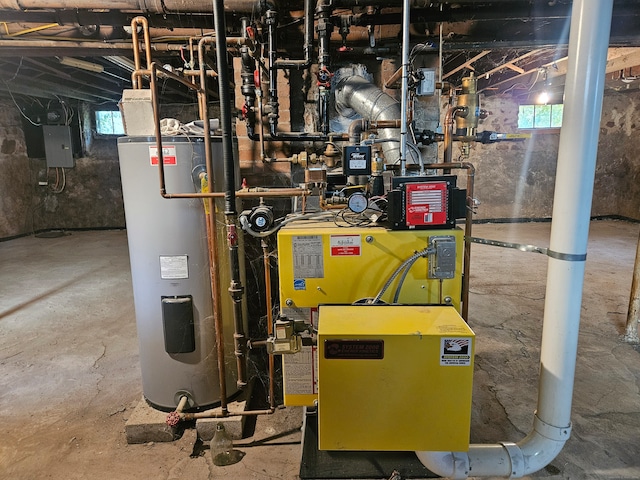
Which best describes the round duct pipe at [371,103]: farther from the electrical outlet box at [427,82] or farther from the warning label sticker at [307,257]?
the warning label sticker at [307,257]

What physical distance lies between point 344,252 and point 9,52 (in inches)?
122

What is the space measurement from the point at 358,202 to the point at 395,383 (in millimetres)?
639

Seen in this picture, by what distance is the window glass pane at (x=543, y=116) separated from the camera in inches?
284

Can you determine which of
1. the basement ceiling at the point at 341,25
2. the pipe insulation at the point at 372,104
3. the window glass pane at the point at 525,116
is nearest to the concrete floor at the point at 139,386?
the pipe insulation at the point at 372,104

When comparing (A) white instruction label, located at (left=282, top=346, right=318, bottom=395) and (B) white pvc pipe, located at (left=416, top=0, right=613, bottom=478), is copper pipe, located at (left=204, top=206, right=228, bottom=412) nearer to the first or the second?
(A) white instruction label, located at (left=282, top=346, right=318, bottom=395)

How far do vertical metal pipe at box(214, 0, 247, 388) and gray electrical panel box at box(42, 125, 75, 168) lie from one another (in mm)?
6597

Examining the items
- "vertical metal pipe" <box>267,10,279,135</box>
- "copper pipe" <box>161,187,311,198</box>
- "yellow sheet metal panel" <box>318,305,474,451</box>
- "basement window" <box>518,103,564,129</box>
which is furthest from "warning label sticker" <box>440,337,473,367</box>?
"basement window" <box>518,103,564,129</box>

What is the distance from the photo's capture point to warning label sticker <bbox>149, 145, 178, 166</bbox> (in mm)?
1671

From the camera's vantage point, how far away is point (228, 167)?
1562mm

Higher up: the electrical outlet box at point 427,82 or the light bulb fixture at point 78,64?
the light bulb fixture at point 78,64

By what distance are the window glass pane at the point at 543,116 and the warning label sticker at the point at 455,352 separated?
298 inches

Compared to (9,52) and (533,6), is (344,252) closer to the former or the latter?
(533,6)

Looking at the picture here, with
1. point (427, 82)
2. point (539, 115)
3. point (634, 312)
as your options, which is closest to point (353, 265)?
point (427, 82)

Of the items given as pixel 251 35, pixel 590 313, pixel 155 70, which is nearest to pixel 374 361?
pixel 155 70
